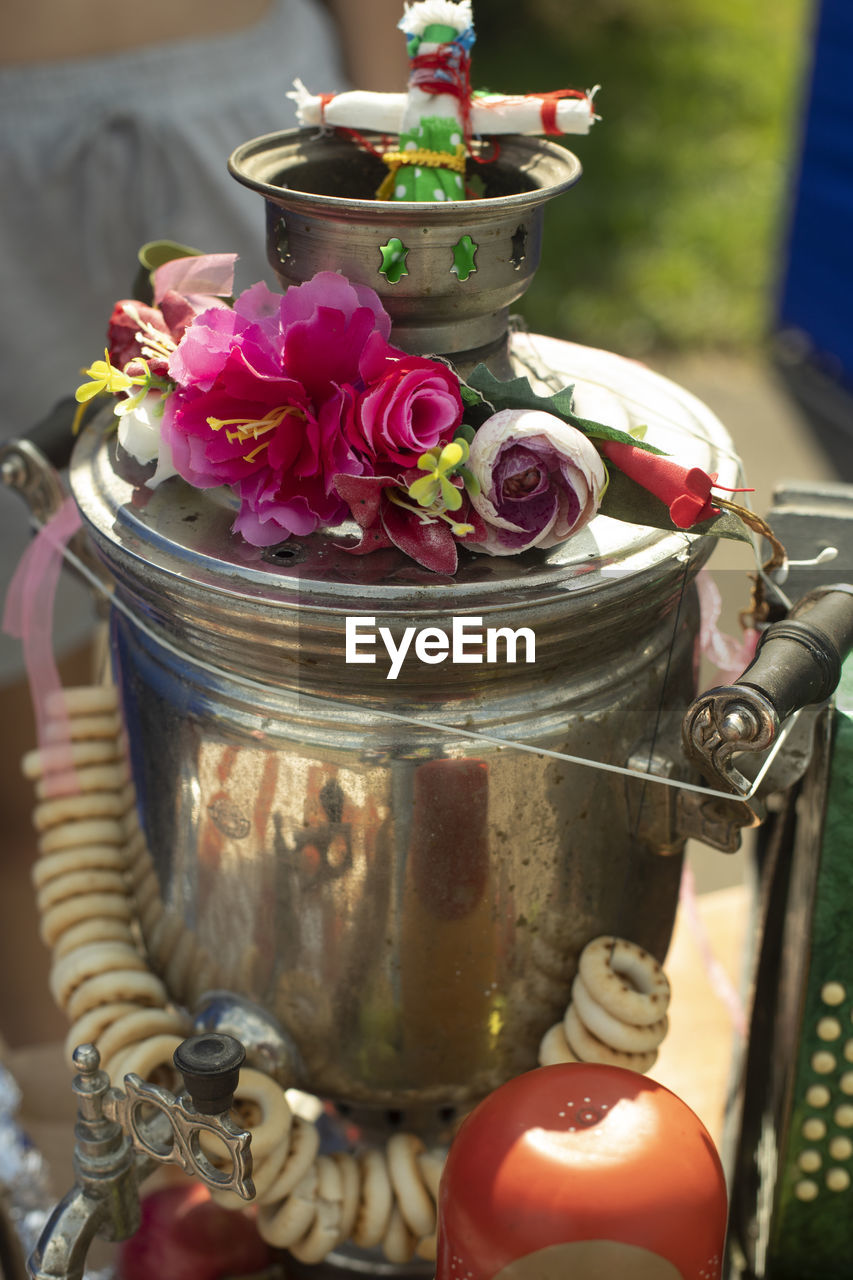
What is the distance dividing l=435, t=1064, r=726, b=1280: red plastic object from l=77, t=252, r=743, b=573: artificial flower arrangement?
0.28 meters

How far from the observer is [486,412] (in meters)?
0.67

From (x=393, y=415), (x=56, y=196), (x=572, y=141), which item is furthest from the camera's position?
(x=572, y=141)

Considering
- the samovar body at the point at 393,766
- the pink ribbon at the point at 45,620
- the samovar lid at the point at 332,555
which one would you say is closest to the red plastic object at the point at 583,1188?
the samovar body at the point at 393,766

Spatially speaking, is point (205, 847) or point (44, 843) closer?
point (205, 847)

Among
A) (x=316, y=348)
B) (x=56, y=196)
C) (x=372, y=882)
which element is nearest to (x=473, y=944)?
(x=372, y=882)

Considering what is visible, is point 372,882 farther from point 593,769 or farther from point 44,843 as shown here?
point 44,843

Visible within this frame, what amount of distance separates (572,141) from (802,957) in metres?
3.72

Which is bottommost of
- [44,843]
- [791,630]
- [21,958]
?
[21,958]

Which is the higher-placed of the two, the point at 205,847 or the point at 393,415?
the point at 393,415

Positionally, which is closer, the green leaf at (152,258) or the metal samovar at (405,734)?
the metal samovar at (405,734)

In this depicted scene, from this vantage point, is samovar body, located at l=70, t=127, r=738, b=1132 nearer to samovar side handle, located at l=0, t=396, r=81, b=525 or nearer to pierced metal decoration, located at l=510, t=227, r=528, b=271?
pierced metal decoration, located at l=510, t=227, r=528, b=271

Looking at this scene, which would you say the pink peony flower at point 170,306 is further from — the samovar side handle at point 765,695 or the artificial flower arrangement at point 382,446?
the samovar side handle at point 765,695

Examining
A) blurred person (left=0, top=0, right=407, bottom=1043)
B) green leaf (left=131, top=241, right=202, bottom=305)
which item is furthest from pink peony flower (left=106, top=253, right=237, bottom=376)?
blurred person (left=0, top=0, right=407, bottom=1043)

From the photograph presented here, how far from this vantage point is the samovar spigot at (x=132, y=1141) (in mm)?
654
